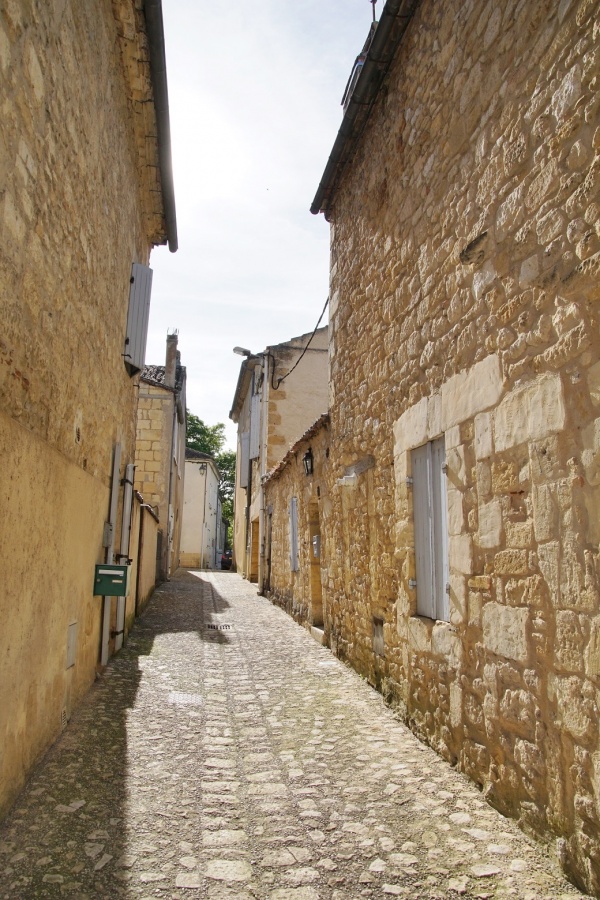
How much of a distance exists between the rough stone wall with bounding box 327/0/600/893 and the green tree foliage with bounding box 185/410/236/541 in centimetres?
3199

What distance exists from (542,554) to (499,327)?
3.90 feet

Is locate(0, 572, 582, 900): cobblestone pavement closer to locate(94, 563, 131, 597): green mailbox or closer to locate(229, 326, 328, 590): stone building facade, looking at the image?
locate(94, 563, 131, 597): green mailbox

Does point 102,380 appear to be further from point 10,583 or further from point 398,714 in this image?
point 398,714

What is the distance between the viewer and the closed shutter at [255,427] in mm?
15863

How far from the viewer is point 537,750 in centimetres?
269

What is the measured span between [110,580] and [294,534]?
17.2 ft

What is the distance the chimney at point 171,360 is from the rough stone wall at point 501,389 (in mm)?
13006

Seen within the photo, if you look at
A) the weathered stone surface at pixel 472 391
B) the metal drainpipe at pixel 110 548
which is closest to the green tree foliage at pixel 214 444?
the metal drainpipe at pixel 110 548

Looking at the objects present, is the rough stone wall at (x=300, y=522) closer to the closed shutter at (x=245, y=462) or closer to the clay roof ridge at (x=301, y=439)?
the clay roof ridge at (x=301, y=439)

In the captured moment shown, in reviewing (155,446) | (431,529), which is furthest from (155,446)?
(431,529)

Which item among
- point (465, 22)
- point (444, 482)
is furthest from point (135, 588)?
point (465, 22)

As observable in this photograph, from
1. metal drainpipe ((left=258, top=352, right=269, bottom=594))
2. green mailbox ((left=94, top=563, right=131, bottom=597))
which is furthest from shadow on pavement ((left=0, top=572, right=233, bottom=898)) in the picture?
metal drainpipe ((left=258, top=352, right=269, bottom=594))

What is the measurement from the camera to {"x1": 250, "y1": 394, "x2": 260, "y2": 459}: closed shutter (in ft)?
52.0

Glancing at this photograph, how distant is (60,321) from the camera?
12.0 feet
